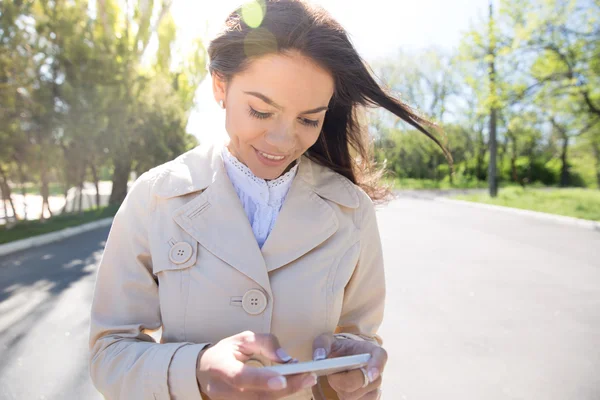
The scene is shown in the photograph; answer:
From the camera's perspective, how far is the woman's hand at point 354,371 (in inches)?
43.7

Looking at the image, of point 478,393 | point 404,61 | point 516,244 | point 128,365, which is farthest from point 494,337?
point 404,61

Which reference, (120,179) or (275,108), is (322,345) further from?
(120,179)

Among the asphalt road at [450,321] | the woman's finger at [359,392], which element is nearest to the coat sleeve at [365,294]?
the woman's finger at [359,392]

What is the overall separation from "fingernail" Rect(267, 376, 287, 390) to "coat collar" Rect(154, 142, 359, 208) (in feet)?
2.07

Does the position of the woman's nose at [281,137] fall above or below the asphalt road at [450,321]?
above

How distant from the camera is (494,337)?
4.30 metres

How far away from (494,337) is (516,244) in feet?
16.8

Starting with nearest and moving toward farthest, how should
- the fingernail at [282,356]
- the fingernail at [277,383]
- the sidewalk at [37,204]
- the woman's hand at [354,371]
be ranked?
the fingernail at [277,383] < the fingernail at [282,356] < the woman's hand at [354,371] < the sidewalk at [37,204]

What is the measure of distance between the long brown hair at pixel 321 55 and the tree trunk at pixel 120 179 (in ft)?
51.4

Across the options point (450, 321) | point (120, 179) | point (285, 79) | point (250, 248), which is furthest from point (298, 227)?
point (120, 179)

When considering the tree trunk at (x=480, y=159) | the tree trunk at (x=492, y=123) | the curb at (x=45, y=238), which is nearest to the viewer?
the curb at (x=45, y=238)

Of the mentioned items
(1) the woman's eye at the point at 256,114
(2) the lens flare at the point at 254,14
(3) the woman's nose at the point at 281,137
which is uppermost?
(2) the lens flare at the point at 254,14

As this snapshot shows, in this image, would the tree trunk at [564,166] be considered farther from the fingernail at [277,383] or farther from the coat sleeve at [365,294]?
the fingernail at [277,383]

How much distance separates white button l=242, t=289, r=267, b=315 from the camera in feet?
4.05
